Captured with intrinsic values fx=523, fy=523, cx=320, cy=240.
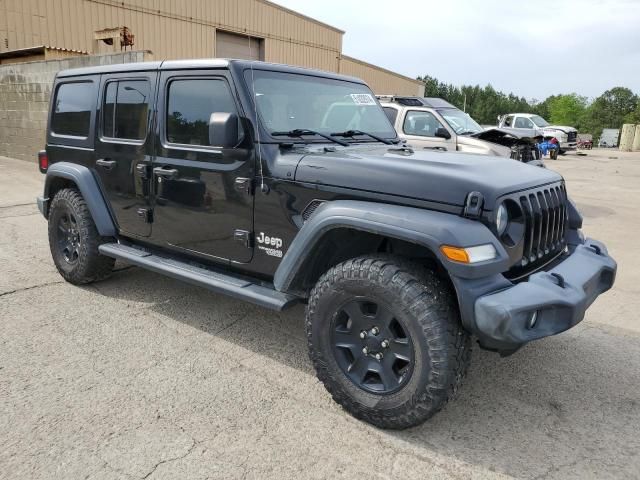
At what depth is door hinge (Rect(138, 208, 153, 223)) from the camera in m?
3.84

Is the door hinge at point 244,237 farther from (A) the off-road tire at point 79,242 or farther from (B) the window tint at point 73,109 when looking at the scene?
(B) the window tint at point 73,109

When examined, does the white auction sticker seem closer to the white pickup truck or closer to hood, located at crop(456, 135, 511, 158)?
hood, located at crop(456, 135, 511, 158)

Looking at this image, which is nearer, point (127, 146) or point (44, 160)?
point (127, 146)

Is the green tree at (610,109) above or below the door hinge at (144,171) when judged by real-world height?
above

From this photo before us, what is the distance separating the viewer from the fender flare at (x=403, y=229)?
7.68 ft

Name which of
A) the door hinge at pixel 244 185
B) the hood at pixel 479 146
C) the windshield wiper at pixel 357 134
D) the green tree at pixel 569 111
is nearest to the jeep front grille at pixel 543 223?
the windshield wiper at pixel 357 134

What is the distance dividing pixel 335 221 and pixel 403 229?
1.24 ft

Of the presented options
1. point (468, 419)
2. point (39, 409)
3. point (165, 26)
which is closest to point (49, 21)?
point (165, 26)

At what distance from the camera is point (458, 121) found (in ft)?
33.2

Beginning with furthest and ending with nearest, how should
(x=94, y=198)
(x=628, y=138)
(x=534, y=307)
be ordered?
(x=628, y=138), (x=94, y=198), (x=534, y=307)

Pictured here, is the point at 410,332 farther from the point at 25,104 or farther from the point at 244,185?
the point at 25,104

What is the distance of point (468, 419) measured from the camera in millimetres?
2773

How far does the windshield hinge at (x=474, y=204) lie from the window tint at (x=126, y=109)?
2461 millimetres

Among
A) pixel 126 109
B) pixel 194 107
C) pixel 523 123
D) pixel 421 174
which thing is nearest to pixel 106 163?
pixel 126 109
